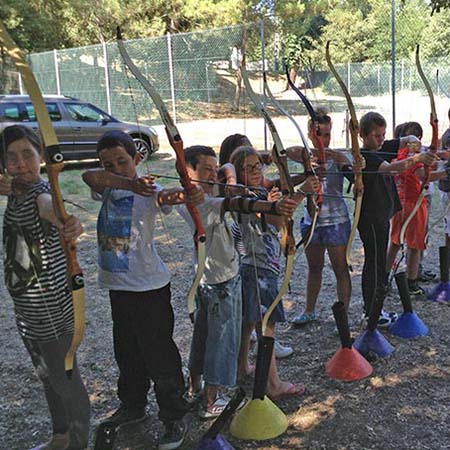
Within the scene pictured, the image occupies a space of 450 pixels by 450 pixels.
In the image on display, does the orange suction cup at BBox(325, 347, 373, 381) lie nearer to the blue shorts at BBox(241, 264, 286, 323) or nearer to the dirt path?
the dirt path

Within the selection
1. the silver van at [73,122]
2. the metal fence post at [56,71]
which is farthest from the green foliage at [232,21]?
the silver van at [73,122]

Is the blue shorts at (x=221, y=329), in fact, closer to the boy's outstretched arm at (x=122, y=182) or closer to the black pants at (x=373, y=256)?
the boy's outstretched arm at (x=122, y=182)

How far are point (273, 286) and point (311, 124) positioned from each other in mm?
960

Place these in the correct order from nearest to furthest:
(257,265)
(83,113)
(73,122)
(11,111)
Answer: (257,265) < (11,111) < (73,122) < (83,113)

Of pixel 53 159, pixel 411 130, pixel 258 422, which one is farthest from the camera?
pixel 411 130

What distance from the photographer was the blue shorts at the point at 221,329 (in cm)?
249


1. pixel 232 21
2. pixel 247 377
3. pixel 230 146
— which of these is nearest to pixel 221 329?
pixel 247 377

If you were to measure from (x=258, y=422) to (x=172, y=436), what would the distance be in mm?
380

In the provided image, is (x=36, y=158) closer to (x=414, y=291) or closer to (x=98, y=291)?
(x=98, y=291)

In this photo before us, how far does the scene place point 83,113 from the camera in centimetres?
1118

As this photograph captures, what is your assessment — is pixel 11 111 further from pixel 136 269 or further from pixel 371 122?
pixel 136 269

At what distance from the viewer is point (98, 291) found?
4.62 metres

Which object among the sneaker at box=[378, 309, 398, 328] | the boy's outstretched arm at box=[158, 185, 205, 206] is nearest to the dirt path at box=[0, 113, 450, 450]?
the sneaker at box=[378, 309, 398, 328]

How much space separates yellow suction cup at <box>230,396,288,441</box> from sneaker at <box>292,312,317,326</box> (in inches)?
48.4
